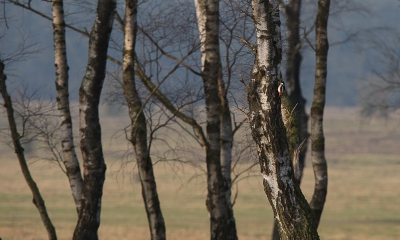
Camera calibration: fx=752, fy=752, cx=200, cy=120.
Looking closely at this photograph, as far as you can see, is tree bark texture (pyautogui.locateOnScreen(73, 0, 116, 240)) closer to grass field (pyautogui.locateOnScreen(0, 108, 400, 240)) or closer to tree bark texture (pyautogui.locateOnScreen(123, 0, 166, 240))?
grass field (pyautogui.locateOnScreen(0, 108, 400, 240))

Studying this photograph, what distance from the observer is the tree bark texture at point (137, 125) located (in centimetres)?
1348

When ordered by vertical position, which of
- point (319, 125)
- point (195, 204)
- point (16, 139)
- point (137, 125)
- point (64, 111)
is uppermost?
point (195, 204)

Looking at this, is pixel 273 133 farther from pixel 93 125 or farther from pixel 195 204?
pixel 195 204

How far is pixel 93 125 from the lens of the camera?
1234cm

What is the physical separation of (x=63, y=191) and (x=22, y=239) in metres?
59.2

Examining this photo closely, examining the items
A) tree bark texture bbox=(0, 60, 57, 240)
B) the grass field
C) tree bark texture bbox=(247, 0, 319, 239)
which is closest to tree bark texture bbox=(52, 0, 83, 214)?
the grass field

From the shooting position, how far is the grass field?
4581 centimetres

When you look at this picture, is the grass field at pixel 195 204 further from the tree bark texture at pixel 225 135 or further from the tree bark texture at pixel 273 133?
the tree bark texture at pixel 273 133

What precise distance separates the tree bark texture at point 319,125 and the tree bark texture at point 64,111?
4395mm

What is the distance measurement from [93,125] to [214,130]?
2.63 metres

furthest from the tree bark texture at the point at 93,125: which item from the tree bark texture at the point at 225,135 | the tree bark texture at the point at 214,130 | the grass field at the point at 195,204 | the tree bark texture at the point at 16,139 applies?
the tree bark texture at the point at 225,135

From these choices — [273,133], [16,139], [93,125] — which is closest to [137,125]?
[93,125]

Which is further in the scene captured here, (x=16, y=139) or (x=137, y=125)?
(x=16, y=139)

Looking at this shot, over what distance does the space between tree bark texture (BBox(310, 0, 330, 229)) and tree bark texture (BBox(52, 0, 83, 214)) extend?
4.40 meters
